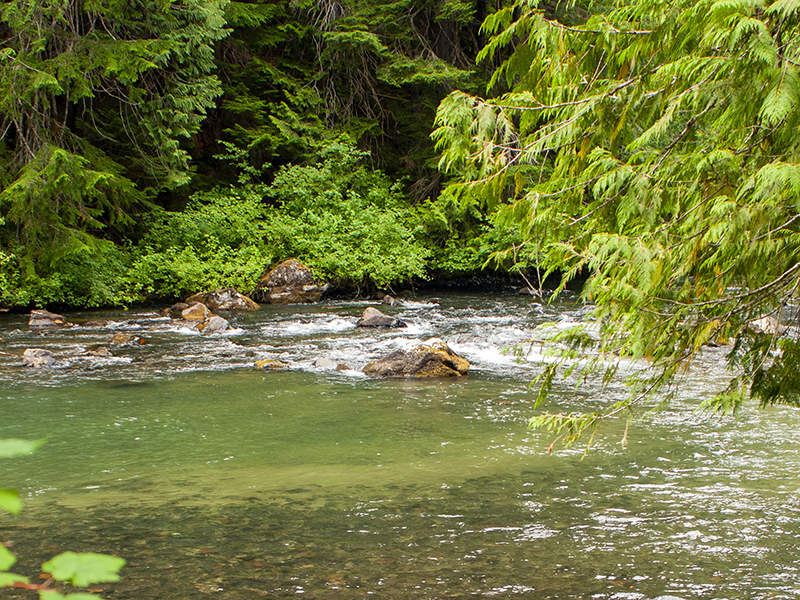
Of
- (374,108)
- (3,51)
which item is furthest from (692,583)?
(374,108)

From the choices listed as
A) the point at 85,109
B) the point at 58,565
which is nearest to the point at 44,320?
the point at 85,109

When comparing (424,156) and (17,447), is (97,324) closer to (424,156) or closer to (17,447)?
(424,156)

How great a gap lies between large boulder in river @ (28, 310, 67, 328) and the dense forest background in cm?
116

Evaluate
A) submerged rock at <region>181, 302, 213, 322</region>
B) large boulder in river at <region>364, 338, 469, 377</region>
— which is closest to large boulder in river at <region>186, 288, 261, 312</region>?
submerged rock at <region>181, 302, 213, 322</region>

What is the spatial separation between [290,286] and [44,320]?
6760 millimetres

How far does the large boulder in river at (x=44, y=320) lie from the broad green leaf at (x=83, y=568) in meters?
15.5

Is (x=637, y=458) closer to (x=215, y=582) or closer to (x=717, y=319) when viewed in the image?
(x=717, y=319)

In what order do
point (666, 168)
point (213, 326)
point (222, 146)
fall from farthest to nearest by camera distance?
1. point (222, 146)
2. point (213, 326)
3. point (666, 168)

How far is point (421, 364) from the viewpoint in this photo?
435 inches

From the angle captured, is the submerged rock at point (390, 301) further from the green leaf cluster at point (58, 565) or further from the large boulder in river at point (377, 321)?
the green leaf cluster at point (58, 565)

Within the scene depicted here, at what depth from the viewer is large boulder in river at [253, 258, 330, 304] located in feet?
65.4

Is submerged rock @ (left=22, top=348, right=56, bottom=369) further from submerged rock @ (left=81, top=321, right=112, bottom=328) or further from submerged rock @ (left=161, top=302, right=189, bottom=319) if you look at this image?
submerged rock @ (left=161, top=302, right=189, bottom=319)

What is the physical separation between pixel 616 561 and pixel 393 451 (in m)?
3.01

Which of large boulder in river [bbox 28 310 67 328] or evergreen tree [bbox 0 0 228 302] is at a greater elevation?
evergreen tree [bbox 0 0 228 302]
